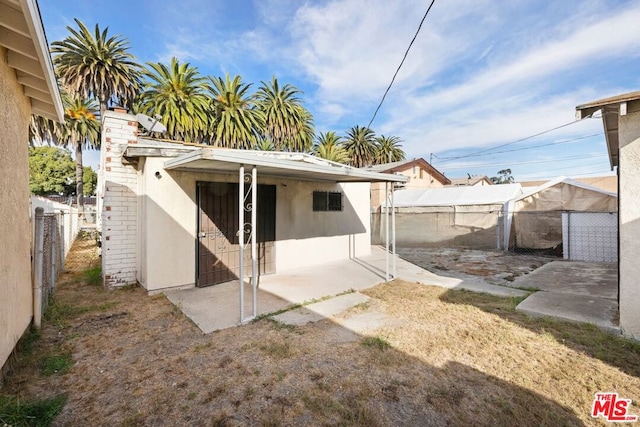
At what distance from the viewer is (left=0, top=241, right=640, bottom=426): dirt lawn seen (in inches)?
92.8

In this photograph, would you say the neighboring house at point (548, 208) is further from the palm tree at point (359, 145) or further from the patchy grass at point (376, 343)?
the palm tree at point (359, 145)

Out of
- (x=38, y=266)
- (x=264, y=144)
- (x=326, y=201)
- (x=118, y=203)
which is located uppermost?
(x=264, y=144)

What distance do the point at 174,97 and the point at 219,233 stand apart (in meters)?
18.3

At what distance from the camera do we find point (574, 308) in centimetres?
460

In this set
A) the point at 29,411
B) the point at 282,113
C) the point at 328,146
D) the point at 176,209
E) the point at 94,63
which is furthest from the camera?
the point at 328,146

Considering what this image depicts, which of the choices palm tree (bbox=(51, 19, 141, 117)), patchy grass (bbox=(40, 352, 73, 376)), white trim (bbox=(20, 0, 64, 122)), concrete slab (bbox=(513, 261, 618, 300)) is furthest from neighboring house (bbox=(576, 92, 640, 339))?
palm tree (bbox=(51, 19, 141, 117))

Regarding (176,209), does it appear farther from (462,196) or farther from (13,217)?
(462,196)

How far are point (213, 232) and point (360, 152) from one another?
29043 mm

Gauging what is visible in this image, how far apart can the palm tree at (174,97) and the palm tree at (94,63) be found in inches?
94.2

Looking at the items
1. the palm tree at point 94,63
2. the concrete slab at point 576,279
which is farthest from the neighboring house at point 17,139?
the palm tree at point 94,63

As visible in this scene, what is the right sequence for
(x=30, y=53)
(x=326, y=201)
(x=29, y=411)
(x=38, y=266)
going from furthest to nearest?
(x=326, y=201)
(x=38, y=266)
(x=30, y=53)
(x=29, y=411)

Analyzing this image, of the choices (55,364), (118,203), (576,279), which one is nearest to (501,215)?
(576,279)

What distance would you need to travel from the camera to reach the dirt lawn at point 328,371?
2357 mm

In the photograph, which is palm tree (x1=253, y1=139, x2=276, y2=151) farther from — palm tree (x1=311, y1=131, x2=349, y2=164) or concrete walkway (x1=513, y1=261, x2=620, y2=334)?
concrete walkway (x1=513, y1=261, x2=620, y2=334)
